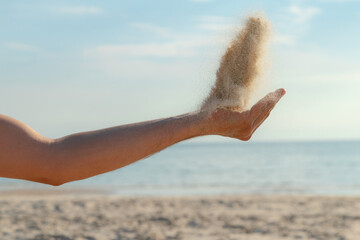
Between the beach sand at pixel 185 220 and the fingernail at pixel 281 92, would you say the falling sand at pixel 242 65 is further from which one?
the beach sand at pixel 185 220

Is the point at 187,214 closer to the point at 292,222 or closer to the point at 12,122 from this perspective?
the point at 292,222

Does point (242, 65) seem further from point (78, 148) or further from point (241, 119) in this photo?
point (78, 148)

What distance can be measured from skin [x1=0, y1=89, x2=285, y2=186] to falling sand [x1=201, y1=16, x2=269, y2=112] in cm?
34

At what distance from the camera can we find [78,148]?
119 cm

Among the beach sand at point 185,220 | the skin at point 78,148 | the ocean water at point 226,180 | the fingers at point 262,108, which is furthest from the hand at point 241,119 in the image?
the ocean water at point 226,180

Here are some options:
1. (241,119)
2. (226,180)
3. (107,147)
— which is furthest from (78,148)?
(226,180)

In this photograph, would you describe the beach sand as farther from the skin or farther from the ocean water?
the skin

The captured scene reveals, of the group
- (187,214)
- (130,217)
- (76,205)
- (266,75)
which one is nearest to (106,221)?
(130,217)

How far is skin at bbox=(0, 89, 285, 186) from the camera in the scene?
116 centimetres

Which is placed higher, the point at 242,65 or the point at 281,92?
the point at 242,65

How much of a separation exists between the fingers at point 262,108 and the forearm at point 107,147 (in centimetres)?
36

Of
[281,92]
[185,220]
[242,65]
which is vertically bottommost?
[185,220]

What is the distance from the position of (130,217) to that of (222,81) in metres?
6.61

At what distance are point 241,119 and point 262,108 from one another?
9 cm
